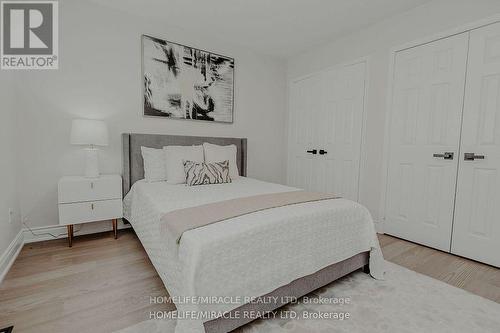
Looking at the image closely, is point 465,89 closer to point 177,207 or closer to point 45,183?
point 177,207

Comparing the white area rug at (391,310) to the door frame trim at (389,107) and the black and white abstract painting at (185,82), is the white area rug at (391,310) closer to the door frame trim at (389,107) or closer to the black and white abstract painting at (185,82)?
the door frame trim at (389,107)

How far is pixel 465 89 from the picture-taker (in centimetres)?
223

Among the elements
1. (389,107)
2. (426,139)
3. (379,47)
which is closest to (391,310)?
(426,139)

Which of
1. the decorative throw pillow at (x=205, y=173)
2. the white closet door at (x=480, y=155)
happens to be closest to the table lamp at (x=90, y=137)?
the decorative throw pillow at (x=205, y=173)

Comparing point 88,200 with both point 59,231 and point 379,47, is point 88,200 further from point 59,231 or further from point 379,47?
point 379,47

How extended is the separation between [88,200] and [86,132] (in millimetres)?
662

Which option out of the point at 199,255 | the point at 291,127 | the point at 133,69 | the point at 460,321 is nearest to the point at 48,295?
the point at 199,255

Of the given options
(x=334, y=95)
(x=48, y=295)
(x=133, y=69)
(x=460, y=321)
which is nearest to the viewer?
(x=460, y=321)

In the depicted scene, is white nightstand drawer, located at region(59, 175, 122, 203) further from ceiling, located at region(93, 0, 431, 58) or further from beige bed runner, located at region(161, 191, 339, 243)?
ceiling, located at region(93, 0, 431, 58)

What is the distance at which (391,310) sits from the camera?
4.92ft

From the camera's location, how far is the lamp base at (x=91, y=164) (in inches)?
96.7

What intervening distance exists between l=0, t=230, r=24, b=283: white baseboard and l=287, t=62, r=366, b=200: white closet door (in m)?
3.45

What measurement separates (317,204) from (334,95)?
7.12ft

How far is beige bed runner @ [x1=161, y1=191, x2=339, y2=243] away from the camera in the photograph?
132 cm
